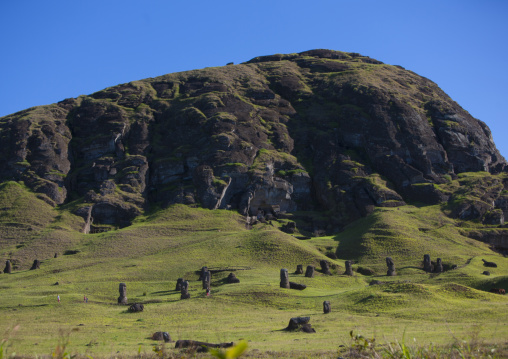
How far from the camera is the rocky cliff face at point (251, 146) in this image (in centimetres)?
10950

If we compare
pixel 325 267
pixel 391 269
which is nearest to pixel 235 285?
pixel 325 267

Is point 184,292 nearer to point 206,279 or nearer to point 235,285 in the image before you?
point 206,279

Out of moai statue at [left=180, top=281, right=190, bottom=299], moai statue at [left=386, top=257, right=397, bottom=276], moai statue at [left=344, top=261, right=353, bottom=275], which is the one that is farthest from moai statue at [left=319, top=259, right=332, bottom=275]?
moai statue at [left=180, top=281, right=190, bottom=299]

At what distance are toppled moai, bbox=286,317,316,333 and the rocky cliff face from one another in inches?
2913

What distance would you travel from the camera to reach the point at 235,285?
178ft

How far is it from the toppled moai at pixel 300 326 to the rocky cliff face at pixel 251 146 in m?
74.0

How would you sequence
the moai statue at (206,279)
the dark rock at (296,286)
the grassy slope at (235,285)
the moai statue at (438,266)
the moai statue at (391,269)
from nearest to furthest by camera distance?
the grassy slope at (235,285) < the dark rock at (296,286) < the moai statue at (206,279) < the moai statue at (391,269) < the moai statue at (438,266)

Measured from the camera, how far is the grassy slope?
29844mm

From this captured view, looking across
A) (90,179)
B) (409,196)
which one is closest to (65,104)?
(90,179)

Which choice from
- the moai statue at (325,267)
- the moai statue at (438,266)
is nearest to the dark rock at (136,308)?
the moai statue at (325,267)

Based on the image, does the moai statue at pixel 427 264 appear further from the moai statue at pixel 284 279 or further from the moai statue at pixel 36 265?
the moai statue at pixel 36 265

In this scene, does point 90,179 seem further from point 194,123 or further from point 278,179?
point 278,179

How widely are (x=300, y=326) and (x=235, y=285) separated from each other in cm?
2318

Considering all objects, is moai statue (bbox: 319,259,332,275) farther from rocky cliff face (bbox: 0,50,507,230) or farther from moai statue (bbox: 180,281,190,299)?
rocky cliff face (bbox: 0,50,507,230)
